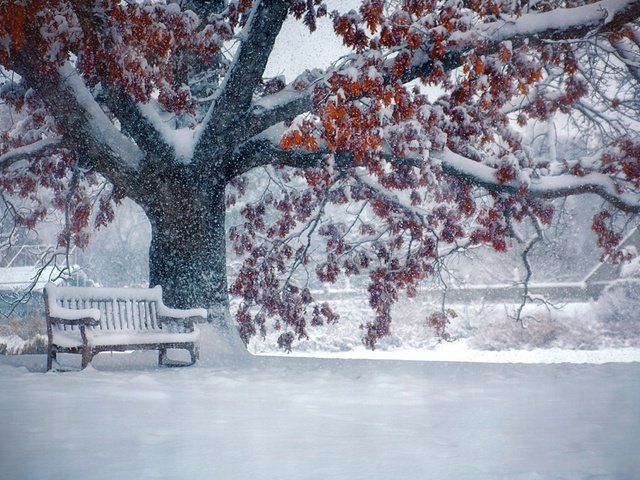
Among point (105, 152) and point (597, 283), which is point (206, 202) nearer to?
point (105, 152)

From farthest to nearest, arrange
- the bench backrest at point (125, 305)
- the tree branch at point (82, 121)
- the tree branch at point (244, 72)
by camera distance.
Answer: the bench backrest at point (125, 305) → the tree branch at point (244, 72) → the tree branch at point (82, 121)

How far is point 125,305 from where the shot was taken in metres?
8.04

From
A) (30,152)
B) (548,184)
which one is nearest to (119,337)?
(30,152)

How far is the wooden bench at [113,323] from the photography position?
22.4ft

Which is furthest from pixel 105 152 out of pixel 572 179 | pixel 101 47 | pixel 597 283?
pixel 597 283

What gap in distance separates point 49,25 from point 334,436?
5429mm

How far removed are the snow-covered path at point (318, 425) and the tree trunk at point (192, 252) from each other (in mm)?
2061

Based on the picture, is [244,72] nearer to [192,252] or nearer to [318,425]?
[192,252]

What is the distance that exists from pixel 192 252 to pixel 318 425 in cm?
469

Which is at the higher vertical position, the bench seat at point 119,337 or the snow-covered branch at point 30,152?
the snow-covered branch at point 30,152

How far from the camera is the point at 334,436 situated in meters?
3.52

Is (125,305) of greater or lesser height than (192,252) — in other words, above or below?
below

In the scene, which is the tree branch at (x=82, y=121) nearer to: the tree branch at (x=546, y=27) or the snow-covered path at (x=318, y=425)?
the snow-covered path at (x=318, y=425)

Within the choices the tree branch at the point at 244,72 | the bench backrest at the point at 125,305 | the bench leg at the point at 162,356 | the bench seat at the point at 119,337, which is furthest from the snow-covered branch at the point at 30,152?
the bench leg at the point at 162,356
